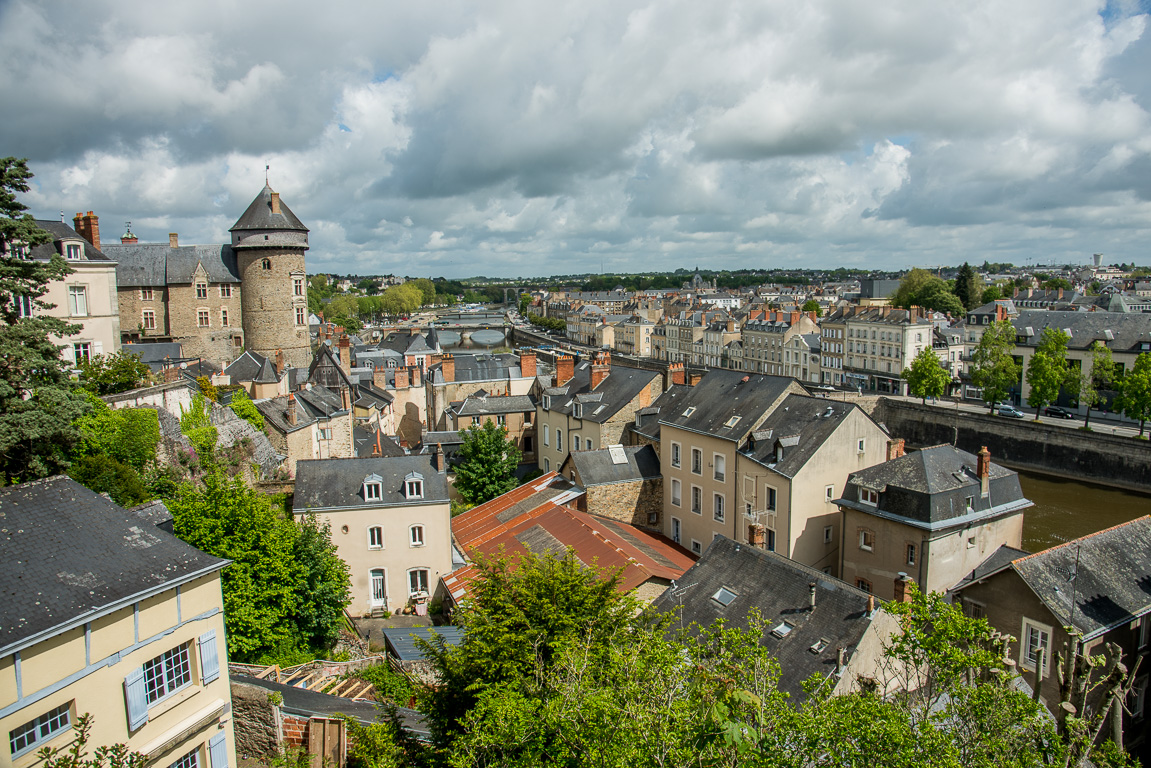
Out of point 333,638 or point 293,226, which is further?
point 293,226

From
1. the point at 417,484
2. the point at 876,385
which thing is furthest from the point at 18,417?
the point at 876,385

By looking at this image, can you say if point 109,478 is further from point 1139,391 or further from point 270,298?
point 1139,391

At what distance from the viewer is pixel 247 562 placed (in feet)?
55.7

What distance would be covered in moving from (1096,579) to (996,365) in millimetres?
38996

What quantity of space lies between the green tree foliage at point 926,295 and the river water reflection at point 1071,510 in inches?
1829

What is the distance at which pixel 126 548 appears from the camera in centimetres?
1045

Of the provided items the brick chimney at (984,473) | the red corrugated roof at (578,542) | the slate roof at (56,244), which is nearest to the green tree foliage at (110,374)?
the slate roof at (56,244)

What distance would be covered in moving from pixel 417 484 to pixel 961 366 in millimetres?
59661

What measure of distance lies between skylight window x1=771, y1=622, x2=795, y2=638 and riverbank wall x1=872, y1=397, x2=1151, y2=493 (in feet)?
78.0

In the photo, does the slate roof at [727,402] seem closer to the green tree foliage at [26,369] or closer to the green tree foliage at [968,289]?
the green tree foliage at [26,369]

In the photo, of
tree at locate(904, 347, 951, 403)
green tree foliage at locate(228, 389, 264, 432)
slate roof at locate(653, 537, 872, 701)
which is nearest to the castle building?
green tree foliage at locate(228, 389, 264, 432)

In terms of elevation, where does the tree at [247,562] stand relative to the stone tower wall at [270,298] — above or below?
below

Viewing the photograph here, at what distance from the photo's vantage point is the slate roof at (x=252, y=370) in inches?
1364

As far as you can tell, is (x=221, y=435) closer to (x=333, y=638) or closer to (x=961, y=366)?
(x=333, y=638)
